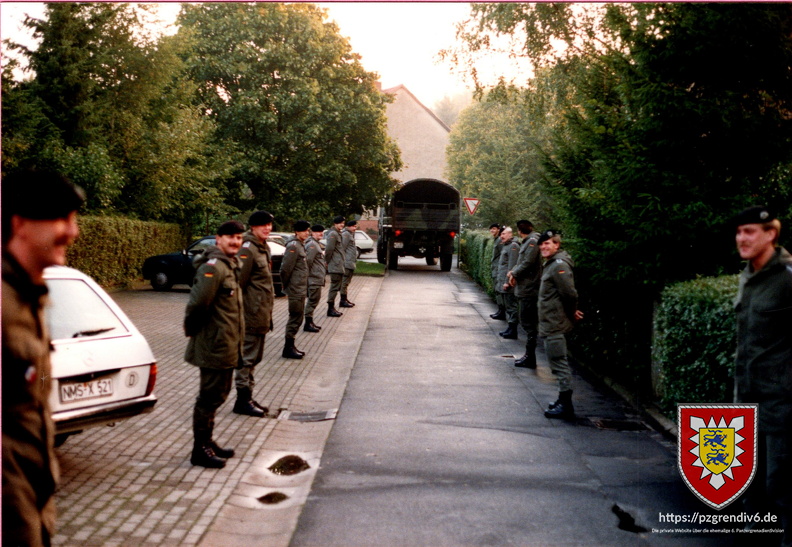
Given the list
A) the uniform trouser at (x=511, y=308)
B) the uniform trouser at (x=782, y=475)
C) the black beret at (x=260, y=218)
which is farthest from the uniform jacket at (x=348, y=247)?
the uniform trouser at (x=782, y=475)

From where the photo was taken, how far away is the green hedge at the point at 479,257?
21.3 metres

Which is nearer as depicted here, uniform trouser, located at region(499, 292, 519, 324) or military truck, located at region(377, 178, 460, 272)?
uniform trouser, located at region(499, 292, 519, 324)

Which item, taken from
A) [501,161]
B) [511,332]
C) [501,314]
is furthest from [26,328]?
[501,161]

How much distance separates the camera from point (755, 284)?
14.2 ft

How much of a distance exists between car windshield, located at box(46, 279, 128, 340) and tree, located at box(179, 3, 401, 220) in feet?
82.0

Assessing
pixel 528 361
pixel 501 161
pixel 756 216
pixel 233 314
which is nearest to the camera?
pixel 756 216

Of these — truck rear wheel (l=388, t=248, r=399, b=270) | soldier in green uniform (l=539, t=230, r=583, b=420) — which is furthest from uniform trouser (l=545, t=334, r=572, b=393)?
truck rear wheel (l=388, t=248, r=399, b=270)

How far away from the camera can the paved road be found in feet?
15.5

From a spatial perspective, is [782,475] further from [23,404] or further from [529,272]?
[529,272]

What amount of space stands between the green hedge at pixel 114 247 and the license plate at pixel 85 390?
1429cm

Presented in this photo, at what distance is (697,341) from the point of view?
20.4 feet

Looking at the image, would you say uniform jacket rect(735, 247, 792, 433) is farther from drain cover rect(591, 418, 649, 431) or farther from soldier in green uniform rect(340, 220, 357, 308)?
soldier in green uniform rect(340, 220, 357, 308)

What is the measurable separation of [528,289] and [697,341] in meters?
5.01

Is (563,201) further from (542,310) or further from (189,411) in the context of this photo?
(189,411)
